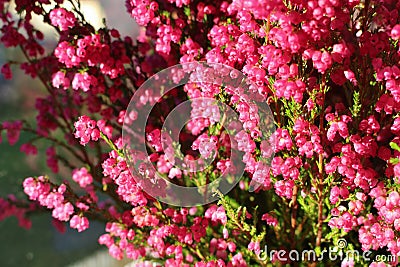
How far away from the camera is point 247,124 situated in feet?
2.45

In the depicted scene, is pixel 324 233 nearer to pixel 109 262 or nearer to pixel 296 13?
pixel 296 13

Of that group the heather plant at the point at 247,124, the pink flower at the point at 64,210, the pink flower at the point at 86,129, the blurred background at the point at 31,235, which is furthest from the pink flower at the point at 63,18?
the blurred background at the point at 31,235

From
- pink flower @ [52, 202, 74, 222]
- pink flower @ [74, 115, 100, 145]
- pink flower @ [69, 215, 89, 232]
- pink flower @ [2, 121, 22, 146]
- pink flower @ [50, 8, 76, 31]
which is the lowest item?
pink flower @ [69, 215, 89, 232]

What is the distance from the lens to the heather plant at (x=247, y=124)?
2.37 ft

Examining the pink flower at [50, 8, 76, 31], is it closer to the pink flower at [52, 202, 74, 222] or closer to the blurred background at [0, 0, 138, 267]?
the pink flower at [52, 202, 74, 222]

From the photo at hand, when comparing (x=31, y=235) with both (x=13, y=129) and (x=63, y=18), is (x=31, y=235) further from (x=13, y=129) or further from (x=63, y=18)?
(x=63, y=18)

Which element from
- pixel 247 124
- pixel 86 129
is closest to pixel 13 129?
pixel 86 129

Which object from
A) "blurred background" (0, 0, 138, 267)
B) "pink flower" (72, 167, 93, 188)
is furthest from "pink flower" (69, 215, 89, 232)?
"blurred background" (0, 0, 138, 267)

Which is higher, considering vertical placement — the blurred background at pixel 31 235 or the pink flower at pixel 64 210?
the blurred background at pixel 31 235

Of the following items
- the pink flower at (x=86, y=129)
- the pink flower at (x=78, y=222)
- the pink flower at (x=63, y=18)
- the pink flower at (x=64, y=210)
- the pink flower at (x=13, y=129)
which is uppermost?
the pink flower at (x=63, y=18)

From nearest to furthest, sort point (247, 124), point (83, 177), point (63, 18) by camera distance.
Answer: point (247, 124)
point (63, 18)
point (83, 177)

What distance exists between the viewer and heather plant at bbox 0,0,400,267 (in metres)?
0.72

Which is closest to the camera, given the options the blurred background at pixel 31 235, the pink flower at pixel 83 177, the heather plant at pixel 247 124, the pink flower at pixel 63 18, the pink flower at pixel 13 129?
the heather plant at pixel 247 124

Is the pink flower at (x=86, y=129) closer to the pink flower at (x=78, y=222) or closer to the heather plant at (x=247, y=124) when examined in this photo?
the heather plant at (x=247, y=124)
